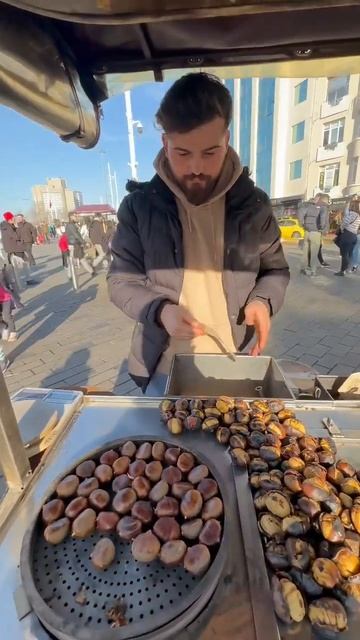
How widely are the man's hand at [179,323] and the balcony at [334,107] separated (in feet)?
81.7

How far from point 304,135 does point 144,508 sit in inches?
1067

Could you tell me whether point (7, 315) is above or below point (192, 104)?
below

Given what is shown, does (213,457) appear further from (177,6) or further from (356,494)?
(177,6)

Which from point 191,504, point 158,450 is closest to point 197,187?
point 158,450

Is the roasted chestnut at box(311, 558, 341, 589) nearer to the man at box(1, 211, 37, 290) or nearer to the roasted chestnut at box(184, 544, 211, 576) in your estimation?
the roasted chestnut at box(184, 544, 211, 576)

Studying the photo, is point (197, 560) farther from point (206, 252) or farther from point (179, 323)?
point (206, 252)

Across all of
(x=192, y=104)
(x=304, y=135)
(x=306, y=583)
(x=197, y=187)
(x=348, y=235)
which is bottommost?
(x=348, y=235)

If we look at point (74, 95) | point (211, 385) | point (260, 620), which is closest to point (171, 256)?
point (211, 385)

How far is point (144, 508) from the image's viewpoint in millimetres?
582

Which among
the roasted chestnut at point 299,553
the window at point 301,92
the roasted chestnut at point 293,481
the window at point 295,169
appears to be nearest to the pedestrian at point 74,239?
the roasted chestnut at point 293,481

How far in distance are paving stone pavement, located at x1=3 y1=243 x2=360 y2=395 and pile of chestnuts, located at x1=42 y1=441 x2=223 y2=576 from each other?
201 centimetres

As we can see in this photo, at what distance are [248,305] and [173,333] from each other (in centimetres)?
35

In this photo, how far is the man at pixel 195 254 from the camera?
44.8 inches

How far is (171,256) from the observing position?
1.27 m
